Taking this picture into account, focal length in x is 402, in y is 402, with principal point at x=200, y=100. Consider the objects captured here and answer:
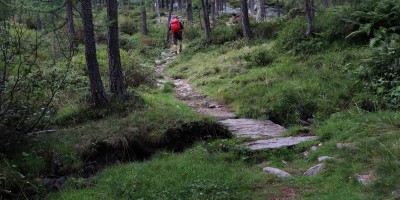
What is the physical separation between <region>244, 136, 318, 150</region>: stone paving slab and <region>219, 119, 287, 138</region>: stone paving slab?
1.21ft

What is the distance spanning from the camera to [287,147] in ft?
23.6

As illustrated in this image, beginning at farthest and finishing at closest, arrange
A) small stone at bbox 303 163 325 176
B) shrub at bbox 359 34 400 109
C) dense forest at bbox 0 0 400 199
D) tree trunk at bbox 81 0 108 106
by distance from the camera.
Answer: tree trunk at bbox 81 0 108 106 → shrub at bbox 359 34 400 109 → small stone at bbox 303 163 325 176 → dense forest at bbox 0 0 400 199

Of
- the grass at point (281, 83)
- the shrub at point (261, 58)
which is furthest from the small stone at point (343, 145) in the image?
the shrub at point (261, 58)

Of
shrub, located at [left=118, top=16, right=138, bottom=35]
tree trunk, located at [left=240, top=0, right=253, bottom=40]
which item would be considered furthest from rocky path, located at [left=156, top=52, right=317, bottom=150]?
shrub, located at [left=118, top=16, right=138, bottom=35]

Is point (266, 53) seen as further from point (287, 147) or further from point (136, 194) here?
point (136, 194)

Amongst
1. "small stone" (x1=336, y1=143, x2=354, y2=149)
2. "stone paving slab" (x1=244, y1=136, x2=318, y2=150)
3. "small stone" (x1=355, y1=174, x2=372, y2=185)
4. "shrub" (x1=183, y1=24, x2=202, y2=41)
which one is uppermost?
"shrub" (x1=183, y1=24, x2=202, y2=41)

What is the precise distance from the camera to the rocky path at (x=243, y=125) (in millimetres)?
7477

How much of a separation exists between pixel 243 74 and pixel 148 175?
272 inches

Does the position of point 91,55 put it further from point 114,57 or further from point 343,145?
point 343,145

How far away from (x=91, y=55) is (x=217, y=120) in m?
3.10

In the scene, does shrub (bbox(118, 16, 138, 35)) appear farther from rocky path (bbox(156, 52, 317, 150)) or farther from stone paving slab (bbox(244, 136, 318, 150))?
stone paving slab (bbox(244, 136, 318, 150))

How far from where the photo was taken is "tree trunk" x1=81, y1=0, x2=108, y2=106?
8.66m

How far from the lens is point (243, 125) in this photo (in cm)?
867

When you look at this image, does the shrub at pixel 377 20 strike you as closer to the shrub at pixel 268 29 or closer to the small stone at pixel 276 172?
the shrub at pixel 268 29
